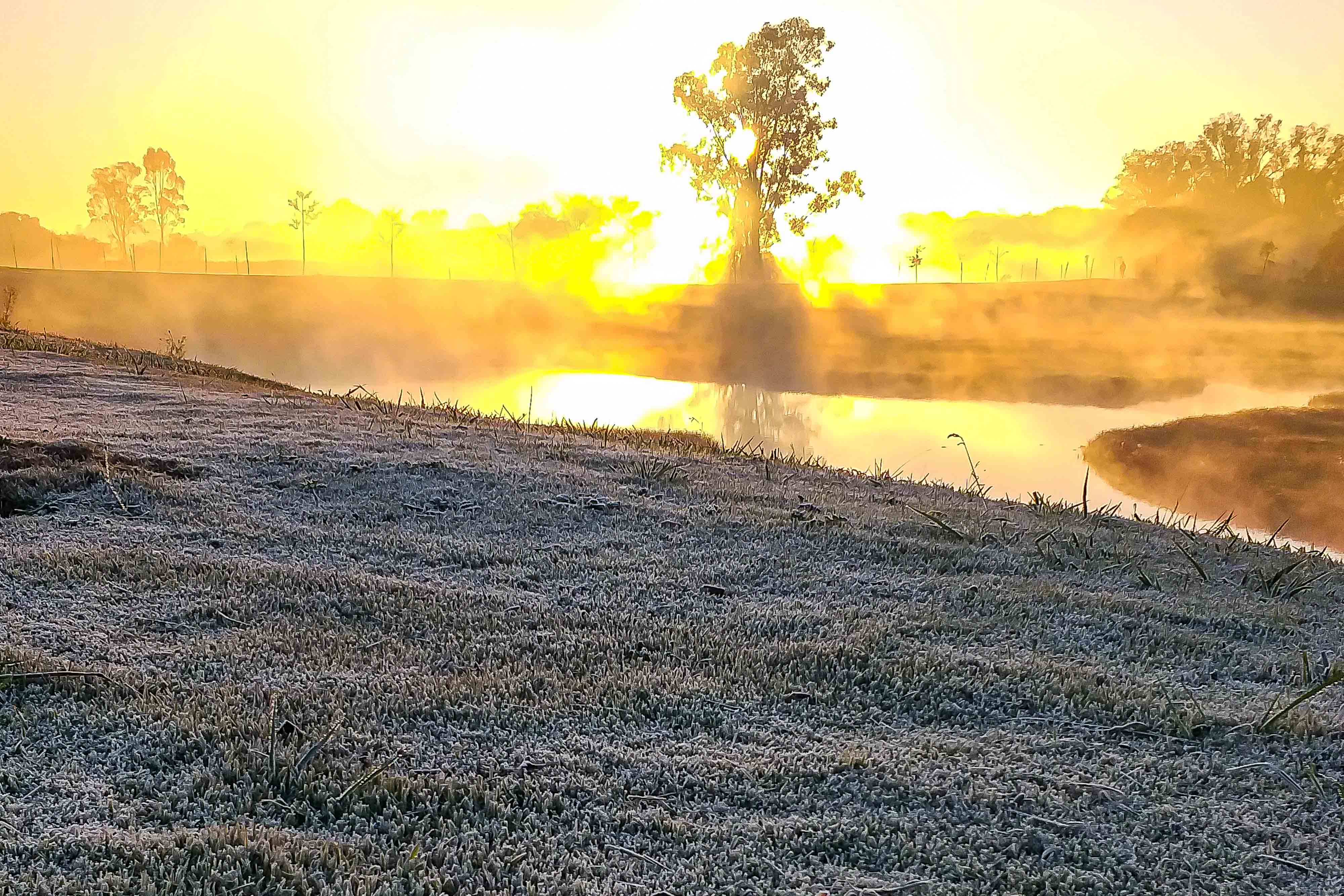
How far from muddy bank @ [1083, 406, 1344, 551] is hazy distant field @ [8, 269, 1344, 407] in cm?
352

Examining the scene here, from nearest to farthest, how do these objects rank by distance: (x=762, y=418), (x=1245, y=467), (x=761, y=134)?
(x=1245, y=467)
(x=762, y=418)
(x=761, y=134)

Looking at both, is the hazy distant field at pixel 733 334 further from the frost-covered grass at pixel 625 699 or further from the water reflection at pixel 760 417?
the frost-covered grass at pixel 625 699

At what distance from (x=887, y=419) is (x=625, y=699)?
1321 centimetres

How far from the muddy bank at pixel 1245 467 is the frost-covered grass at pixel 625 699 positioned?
800cm

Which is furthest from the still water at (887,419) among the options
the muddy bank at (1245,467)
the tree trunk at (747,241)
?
the tree trunk at (747,241)

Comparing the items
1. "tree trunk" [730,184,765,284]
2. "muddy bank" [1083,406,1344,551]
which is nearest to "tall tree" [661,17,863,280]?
"tree trunk" [730,184,765,284]

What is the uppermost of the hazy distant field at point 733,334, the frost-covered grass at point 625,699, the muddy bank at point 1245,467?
the hazy distant field at point 733,334

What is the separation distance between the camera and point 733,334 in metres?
27.7

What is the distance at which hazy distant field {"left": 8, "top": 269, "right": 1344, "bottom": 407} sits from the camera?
66.3 feet

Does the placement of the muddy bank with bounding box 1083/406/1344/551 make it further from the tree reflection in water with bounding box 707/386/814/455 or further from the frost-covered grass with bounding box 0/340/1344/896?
the frost-covered grass with bounding box 0/340/1344/896

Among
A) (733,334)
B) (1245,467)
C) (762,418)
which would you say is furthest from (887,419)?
(733,334)

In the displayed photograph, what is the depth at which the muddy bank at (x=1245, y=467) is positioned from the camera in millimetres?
9953

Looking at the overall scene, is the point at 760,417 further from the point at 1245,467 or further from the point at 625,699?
the point at 625,699

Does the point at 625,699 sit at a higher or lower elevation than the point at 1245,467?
higher
